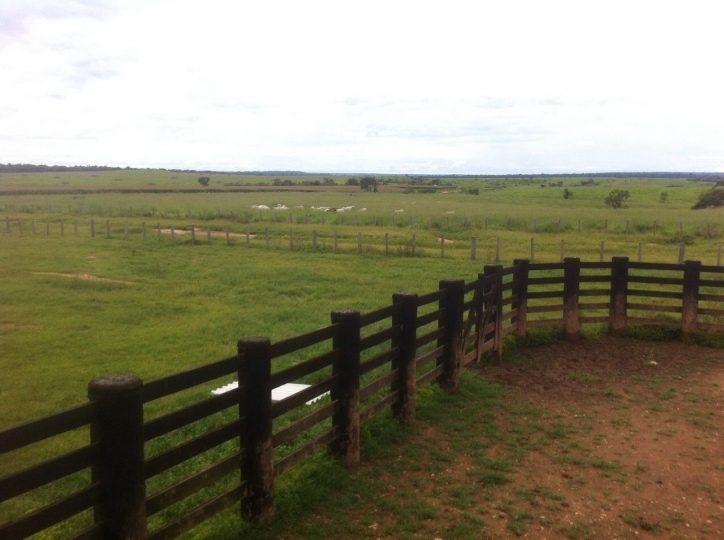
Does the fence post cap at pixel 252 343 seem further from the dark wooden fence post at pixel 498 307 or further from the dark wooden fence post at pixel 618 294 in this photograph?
the dark wooden fence post at pixel 618 294

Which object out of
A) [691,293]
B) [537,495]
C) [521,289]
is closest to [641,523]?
[537,495]

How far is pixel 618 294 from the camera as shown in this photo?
1205 cm

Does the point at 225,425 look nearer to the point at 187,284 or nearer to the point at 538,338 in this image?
the point at 538,338

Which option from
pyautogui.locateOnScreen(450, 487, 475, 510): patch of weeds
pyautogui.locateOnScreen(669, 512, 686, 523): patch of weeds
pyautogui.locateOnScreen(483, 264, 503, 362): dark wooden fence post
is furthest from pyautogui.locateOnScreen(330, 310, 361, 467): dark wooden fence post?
pyautogui.locateOnScreen(483, 264, 503, 362): dark wooden fence post

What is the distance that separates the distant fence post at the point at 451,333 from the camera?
8.32 meters

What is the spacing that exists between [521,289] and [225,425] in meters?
7.51

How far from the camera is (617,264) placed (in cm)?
1192

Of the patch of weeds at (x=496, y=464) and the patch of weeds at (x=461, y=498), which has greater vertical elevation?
the patch of weeds at (x=461, y=498)

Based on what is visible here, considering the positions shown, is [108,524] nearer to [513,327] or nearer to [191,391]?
[191,391]

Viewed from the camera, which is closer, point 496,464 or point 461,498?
point 461,498

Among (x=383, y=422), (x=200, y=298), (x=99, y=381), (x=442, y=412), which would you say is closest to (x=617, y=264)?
(x=442, y=412)

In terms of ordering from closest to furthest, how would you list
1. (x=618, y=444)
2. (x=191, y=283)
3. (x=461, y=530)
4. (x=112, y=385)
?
(x=112, y=385) < (x=461, y=530) < (x=618, y=444) < (x=191, y=283)

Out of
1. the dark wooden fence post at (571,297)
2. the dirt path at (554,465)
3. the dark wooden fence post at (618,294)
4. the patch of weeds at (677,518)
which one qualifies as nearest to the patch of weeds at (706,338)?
the dark wooden fence post at (618,294)

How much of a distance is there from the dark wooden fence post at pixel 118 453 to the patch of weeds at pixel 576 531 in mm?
3317
